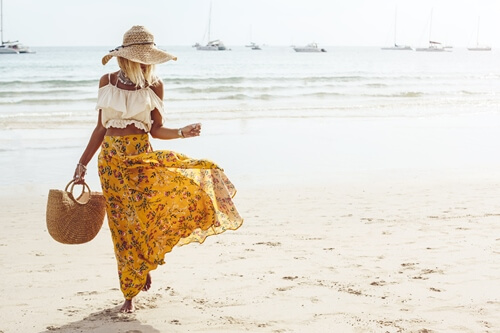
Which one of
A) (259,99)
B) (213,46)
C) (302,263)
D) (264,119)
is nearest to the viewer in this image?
(302,263)

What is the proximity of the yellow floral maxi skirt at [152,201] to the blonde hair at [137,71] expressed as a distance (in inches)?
13.1

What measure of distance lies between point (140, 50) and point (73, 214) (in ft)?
3.71

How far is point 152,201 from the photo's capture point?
13.8 ft

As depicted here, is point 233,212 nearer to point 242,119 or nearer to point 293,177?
point 293,177

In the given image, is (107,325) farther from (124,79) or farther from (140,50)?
(140,50)

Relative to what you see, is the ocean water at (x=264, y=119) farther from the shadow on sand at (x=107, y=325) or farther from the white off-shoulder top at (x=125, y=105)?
the white off-shoulder top at (x=125, y=105)

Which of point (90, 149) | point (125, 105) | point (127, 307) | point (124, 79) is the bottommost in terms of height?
point (127, 307)

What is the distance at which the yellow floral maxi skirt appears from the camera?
4133 millimetres

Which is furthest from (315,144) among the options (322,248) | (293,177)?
(322,248)

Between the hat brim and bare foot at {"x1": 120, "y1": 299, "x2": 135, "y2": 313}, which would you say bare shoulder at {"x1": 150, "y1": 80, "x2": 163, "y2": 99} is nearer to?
the hat brim

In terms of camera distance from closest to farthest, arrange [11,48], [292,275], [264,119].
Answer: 1. [292,275]
2. [264,119]
3. [11,48]

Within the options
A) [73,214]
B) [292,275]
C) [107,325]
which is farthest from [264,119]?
[107,325]

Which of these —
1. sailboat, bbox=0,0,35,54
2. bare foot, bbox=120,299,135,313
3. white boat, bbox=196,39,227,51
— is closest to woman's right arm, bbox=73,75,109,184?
bare foot, bbox=120,299,135,313

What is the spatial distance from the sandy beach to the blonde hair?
58.0 inches
